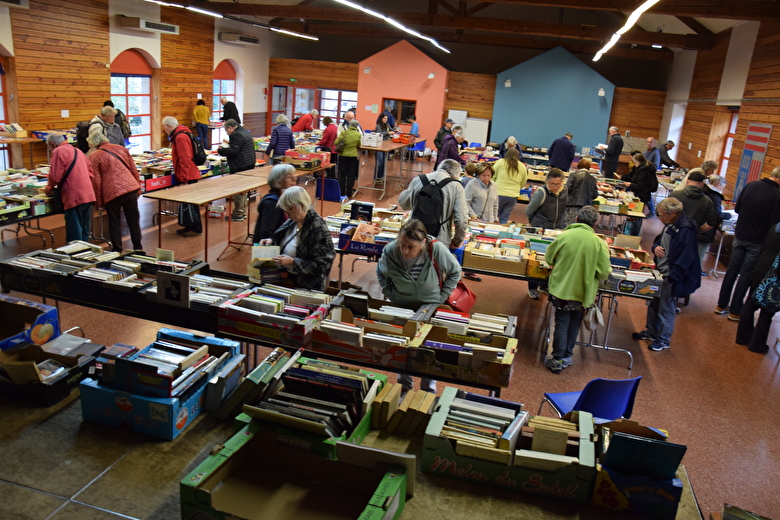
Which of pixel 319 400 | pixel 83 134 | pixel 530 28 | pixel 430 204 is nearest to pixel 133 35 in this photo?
pixel 83 134

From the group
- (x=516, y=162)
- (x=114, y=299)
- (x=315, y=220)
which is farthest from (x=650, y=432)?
(x=516, y=162)

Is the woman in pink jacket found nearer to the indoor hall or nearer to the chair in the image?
the indoor hall

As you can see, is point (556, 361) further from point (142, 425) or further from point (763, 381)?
point (142, 425)

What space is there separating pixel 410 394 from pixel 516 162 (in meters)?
6.58

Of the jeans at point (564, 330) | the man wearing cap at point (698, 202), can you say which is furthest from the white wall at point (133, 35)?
the jeans at point (564, 330)

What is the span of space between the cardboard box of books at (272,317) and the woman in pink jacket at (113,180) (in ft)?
13.9

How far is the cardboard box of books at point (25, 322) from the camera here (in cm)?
339

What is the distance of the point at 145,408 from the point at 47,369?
0.78 m

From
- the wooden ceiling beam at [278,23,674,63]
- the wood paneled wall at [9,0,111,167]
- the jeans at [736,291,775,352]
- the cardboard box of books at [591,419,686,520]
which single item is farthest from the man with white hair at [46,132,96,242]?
the wooden ceiling beam at [278,23,674,63]

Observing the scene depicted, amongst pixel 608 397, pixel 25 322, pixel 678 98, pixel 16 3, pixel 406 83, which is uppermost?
pixel 16 3

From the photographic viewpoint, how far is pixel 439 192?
627 centimetres

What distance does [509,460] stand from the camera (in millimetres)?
2510

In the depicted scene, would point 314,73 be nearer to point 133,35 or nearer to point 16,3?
point 133,35

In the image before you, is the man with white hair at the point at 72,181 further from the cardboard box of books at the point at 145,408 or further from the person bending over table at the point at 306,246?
the cardboard box of books at the point at 145,408
